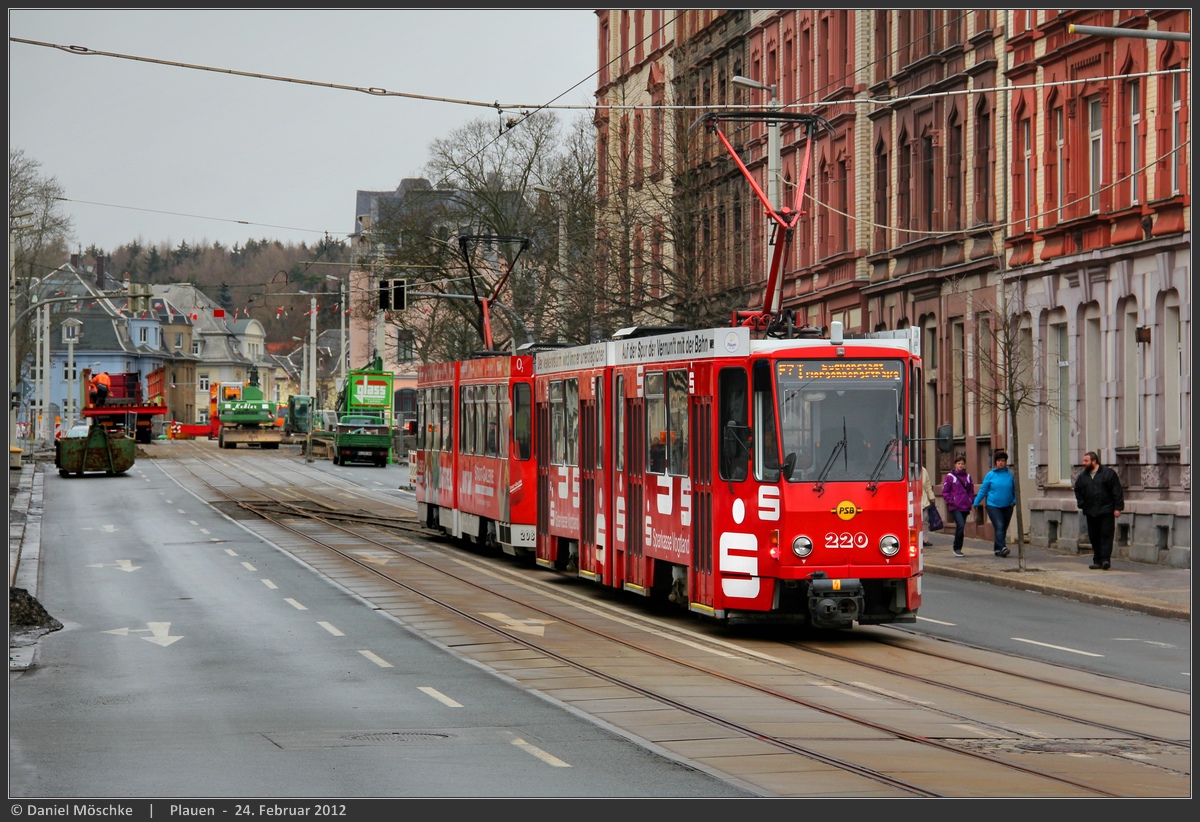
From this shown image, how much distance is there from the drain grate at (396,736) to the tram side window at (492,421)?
16.7m

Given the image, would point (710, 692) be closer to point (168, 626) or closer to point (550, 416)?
point (168, 626)

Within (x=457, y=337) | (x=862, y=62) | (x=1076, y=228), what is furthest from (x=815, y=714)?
(x=457, y=337)

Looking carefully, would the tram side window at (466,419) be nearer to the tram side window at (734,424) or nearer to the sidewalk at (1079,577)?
the sidewalk at (1079,577)

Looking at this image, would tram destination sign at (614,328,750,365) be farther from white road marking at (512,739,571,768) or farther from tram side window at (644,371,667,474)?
white road marking at (512,739,571,768)

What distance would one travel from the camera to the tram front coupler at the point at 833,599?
18469 mm

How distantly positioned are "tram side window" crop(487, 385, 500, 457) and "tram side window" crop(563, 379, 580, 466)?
447cm

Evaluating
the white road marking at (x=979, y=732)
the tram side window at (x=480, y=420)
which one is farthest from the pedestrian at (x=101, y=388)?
the white road marking at (x=979, y=732)

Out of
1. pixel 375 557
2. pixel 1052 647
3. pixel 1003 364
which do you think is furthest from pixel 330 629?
pixel 1003 364

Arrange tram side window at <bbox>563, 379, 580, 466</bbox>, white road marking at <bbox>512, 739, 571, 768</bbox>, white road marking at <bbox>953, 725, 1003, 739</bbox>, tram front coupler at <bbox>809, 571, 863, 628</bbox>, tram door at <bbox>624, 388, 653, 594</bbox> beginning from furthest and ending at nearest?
tram side window at <bbox>563, 379, 580, 466</bbox> < tram door at <bbox>624, 388, 653, 594</bbox> < tram front coupler at <bbox>809, 571, 863, 628</bbox> < white road marking at <bbox>953, 725, 1003, 739</bbox> < white road marking at <bbox>512, 739, 571, 768</bbox>

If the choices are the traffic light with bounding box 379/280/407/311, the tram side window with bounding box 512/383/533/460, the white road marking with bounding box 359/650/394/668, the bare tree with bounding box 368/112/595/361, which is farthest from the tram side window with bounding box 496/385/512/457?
the bare tree with bounding box 368/112/595/361

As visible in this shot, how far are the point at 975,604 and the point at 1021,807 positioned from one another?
1412 centimetres

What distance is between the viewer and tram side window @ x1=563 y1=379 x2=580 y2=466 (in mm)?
24609

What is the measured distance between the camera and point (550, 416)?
1037 inches

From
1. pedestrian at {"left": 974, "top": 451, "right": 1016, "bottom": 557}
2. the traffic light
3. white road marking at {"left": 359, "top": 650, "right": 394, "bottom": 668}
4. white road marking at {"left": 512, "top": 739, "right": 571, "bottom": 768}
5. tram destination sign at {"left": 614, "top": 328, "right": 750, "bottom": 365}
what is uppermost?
the traffic light
